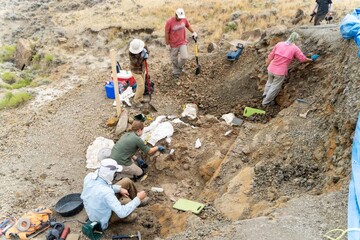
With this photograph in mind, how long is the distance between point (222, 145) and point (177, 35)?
11.5 ft

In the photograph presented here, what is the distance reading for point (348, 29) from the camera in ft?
22.2

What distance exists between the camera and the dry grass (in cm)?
1333

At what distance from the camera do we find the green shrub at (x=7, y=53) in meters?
13.1

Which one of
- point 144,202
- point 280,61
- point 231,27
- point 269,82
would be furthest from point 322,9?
point 144,202

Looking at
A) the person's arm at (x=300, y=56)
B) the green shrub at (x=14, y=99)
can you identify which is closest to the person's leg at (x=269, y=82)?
the person's arm at (x=300, y=56)

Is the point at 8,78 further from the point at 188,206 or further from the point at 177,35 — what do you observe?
the point at 188,206

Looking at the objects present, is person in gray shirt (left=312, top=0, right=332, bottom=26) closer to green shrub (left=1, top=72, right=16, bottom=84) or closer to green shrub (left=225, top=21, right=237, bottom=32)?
green shrub (left=225, top=21, right=237, bottom=32)

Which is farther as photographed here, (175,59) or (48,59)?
(48,59)

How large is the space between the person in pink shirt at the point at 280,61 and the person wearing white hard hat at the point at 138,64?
2.82 metres

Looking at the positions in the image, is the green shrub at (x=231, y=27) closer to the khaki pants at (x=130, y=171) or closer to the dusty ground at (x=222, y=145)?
the dusty ground at (x=222, y=145)

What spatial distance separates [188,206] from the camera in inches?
227

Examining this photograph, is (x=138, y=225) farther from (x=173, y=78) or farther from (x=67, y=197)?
(x=173, y=78)

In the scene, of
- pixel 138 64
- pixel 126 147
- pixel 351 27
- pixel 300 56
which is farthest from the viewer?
pixel 138 64

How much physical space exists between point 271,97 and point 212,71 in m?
2.28
